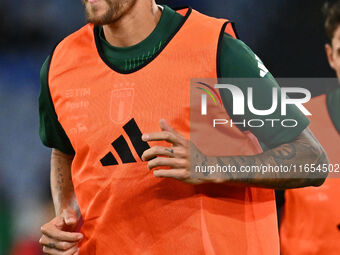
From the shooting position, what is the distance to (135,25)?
6.35ft

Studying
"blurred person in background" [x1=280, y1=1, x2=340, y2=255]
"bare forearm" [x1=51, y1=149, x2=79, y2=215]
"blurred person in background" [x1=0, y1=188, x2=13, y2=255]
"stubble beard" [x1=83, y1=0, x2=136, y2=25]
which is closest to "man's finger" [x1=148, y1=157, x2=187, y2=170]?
"stubble beard" [x1=83, y1=0, x2=136, y2=25]

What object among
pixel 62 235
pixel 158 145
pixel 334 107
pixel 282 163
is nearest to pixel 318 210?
pixel 334 107

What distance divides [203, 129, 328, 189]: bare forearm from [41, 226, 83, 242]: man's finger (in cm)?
50

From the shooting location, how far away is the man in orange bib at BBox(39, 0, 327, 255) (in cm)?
170

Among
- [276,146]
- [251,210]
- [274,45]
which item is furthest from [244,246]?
[274,45]

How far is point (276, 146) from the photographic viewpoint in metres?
1.72

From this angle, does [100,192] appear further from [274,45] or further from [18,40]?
[18,40]

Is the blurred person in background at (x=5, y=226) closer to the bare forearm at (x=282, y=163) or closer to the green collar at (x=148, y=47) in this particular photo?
the green collar at (x=148, y=47)

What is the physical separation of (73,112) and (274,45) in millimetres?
1887

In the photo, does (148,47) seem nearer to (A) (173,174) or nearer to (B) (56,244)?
(A) (173,174)

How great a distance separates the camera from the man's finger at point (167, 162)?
1575 millimetres

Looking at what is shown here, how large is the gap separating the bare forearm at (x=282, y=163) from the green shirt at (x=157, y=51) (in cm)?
3

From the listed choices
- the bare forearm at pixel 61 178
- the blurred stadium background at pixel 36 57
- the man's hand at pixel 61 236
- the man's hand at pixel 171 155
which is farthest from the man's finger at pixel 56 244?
the blurred stadium background at pixel 36 57

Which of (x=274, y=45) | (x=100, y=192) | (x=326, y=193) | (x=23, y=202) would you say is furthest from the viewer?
(x=23, y=202)
